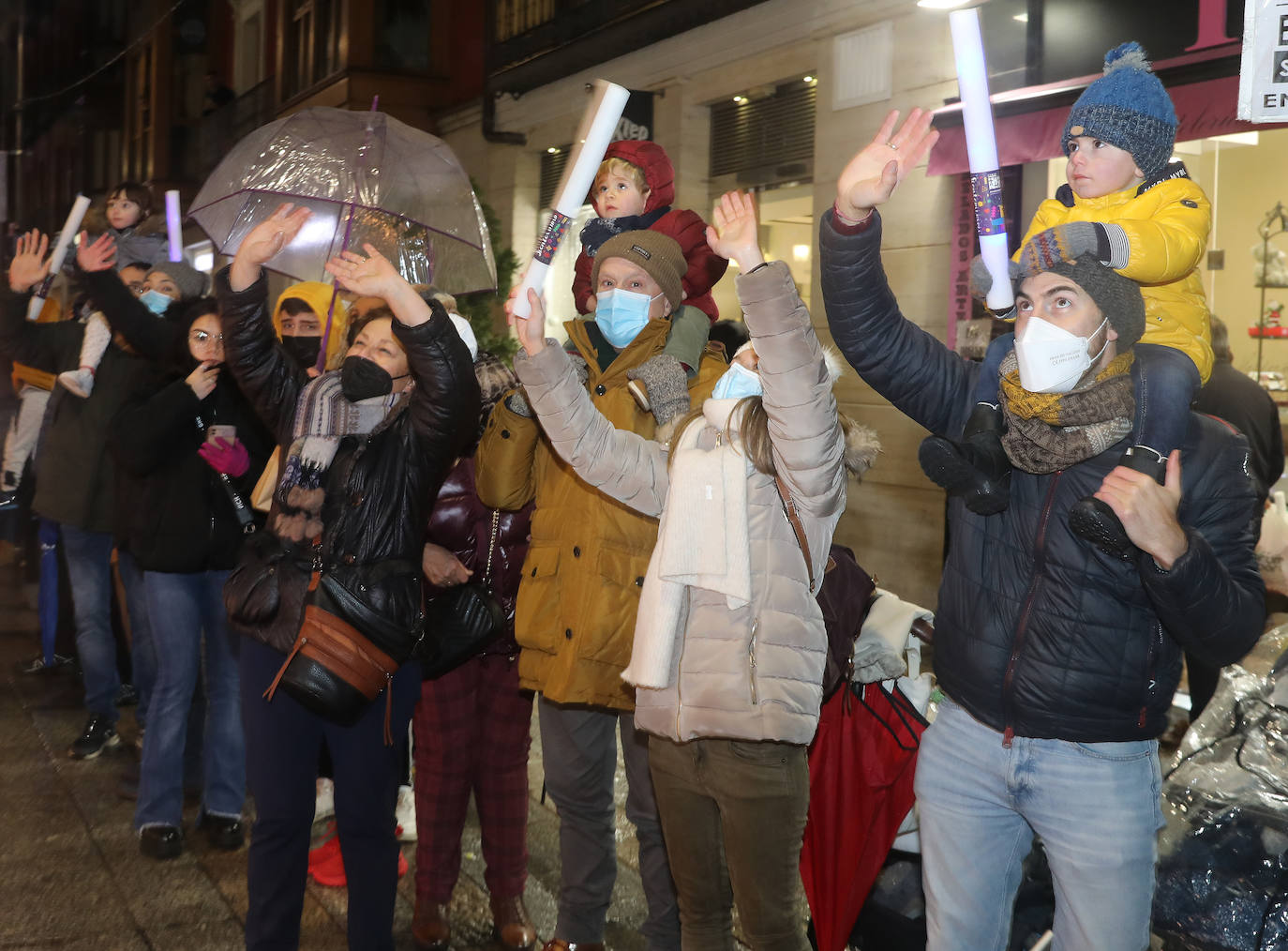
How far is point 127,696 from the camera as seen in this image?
7.09 metres

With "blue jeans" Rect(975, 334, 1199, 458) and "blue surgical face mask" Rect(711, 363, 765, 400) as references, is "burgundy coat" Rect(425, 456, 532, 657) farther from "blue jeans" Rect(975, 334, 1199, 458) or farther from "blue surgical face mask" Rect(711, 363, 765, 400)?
"blue jeans" Rect(975, 334, 1199, 458)

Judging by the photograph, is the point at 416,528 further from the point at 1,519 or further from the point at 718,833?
the point at 1,519

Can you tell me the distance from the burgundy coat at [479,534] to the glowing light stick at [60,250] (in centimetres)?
239

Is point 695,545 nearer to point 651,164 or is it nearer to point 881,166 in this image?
point 881,166

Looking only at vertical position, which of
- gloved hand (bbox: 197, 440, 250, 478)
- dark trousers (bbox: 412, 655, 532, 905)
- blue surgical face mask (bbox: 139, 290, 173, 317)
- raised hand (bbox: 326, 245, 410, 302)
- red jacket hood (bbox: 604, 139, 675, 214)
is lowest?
dark trousers (bbox: 412, 655, 532, 905)

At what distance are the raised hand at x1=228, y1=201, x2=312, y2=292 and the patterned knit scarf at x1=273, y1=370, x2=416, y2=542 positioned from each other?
1.25ft

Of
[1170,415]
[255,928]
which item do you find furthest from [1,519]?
[1170,415]

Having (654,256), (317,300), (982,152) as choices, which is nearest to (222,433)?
(317,300)

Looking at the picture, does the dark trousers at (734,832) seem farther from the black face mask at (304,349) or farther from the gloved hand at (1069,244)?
the black face mask at (304,349)

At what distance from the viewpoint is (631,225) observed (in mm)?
4176

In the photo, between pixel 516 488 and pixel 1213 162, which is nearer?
pixel 516 488

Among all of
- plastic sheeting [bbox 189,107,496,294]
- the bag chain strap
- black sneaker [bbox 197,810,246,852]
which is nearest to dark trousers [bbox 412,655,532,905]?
the bag chain strap

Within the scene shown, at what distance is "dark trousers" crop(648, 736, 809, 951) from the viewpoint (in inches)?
115

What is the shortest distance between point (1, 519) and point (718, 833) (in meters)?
6.36
